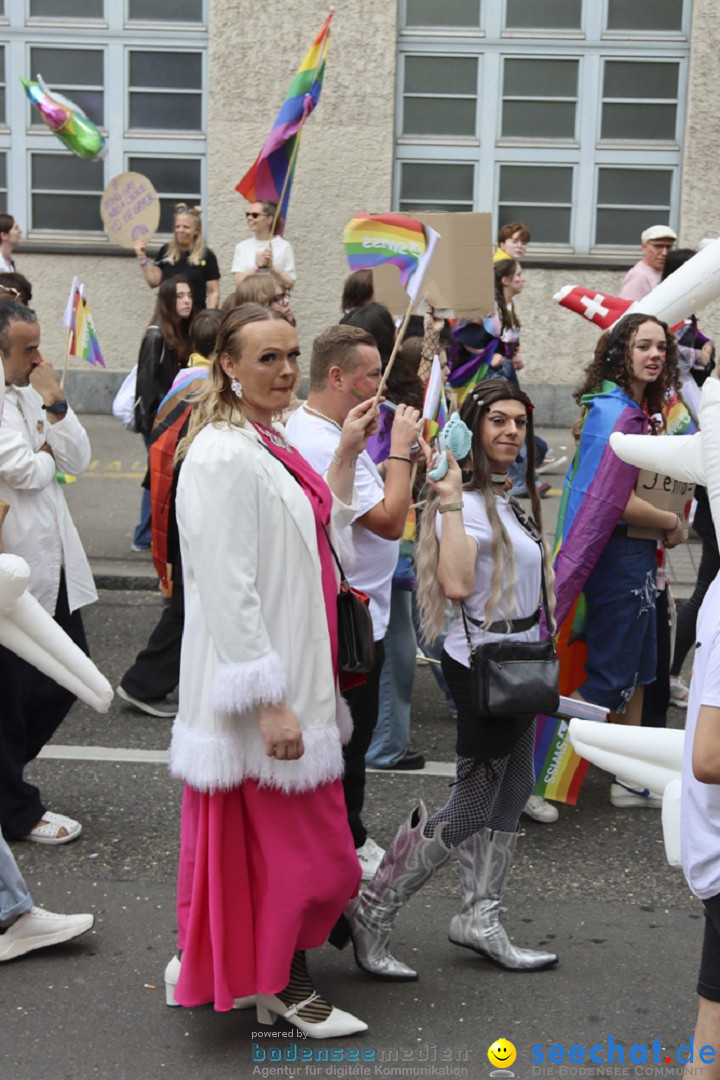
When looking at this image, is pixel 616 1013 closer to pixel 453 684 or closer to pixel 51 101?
pixel 453 684

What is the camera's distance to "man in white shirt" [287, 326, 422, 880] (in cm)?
408

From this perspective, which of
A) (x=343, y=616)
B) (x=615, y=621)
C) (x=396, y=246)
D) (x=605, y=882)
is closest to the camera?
(x=343, y=616)

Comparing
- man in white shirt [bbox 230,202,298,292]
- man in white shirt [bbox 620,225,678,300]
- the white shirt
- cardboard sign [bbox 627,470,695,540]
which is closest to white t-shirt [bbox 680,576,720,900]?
cardboard sign [bbox 627,470,695,540]

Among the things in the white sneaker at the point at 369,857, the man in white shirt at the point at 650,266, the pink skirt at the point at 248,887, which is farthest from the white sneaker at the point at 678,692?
the man in white shirt at the point at 650,266

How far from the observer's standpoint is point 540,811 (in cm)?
510

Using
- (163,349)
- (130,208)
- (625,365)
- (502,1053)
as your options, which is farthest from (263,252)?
(502,1053)

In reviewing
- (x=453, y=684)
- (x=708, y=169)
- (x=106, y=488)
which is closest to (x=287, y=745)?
(x=453, y=684)

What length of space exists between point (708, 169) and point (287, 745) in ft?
35.2

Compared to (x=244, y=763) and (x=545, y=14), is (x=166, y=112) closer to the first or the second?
(x=545, y=14)

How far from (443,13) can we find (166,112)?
2776 mm

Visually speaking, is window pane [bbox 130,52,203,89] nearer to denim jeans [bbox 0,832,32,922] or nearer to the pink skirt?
denim jeans [bbox 0,832,32,922]

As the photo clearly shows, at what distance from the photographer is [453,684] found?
399 cm

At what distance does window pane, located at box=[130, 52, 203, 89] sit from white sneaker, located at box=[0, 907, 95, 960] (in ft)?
35.3

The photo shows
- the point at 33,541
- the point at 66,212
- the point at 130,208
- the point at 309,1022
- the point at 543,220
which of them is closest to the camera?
the point at 309,1022
